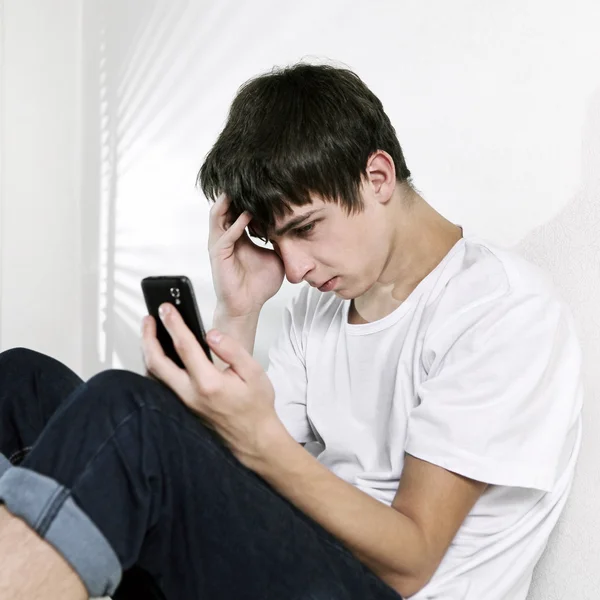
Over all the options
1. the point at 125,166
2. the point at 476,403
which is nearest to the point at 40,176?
the point at 125,166

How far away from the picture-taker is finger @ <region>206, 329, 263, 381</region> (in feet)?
2.68

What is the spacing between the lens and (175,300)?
2.85ft

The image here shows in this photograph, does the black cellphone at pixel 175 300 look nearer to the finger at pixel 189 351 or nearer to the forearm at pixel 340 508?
the finger at pixel 189 351

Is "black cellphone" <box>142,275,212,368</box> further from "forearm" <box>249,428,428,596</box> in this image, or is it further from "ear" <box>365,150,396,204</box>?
"ear" <box>365,150,396,204</box>

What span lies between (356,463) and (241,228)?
37cm

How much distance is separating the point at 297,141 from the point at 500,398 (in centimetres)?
40

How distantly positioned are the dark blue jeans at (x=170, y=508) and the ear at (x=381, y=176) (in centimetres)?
41

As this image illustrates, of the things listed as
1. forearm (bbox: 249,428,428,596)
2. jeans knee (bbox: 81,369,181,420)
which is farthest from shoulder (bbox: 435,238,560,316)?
jeans knee (bbox: 81,369,181,420)

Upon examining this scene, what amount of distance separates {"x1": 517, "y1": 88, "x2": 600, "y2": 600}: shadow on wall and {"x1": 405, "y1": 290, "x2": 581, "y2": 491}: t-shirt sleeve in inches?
4.5

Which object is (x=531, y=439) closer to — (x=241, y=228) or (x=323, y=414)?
(x=323, y=414)

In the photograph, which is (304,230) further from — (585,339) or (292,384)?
(585,339)

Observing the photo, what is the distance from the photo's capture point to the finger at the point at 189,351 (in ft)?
2.64

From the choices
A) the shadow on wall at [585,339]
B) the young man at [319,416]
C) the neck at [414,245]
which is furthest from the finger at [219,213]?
the shadow on wall at [585,339]

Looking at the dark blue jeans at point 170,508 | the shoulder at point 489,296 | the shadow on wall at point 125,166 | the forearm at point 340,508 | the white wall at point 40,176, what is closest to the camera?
the dark blue jeans at point 170,508
